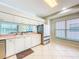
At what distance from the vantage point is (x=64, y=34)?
23.3 feet

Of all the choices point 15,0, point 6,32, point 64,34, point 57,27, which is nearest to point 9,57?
point 6,32

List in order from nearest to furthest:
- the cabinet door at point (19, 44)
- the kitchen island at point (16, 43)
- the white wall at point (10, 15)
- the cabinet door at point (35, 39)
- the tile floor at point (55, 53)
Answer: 1. the kitchen island at point (16, 43)
2. the tile floor at point (55, 53)
3. the white wall at point (10, 15)
4. the cabinet door at point (19, 44)
5. the cabinet door at point (35, 39)

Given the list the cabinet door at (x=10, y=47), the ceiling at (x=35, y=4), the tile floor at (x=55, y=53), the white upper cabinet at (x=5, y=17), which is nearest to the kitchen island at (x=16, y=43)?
the cabinet door at (x=10, y=47)

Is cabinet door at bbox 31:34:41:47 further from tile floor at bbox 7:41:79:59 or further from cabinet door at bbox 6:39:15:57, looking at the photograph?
cabinet door at bbox 6:39:15:57

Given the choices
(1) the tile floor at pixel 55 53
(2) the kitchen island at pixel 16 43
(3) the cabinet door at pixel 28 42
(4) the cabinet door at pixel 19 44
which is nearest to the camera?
(2) the kitchen island at pixel 16 43

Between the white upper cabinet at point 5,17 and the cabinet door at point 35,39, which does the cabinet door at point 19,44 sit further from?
the cabinet door at point 35,39

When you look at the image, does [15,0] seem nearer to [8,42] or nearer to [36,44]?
[8,42]

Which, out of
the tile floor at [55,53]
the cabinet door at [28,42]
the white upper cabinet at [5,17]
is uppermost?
the white upper cabinet at [5,17]

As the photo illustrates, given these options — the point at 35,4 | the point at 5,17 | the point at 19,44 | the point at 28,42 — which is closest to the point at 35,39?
the point at 28,42

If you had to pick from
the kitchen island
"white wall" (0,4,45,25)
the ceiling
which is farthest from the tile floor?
the ceiling

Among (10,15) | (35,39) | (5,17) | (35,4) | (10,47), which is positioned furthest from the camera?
(35,39)

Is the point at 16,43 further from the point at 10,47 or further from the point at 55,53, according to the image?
the point at 55,53

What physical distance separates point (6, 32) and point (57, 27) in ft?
16.5

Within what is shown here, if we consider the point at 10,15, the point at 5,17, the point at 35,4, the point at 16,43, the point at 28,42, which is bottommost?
the point at 28,42
